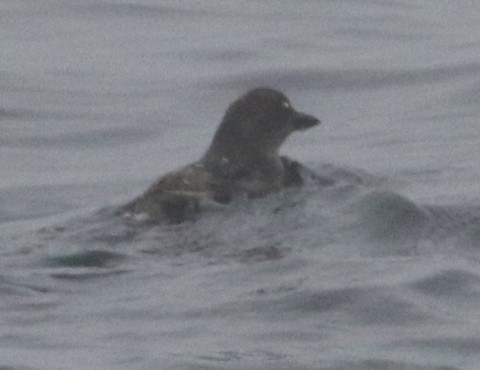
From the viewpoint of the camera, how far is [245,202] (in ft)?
53.2

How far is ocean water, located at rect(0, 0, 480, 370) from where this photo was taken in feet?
42.7

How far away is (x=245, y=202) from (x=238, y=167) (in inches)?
37.1

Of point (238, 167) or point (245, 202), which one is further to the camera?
point (238, 167)

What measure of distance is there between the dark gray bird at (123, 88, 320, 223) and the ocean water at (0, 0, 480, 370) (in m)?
0.19

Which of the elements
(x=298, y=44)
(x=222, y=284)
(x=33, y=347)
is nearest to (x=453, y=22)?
(x=298, y=44)

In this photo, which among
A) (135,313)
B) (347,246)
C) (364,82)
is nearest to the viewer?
(135,313)

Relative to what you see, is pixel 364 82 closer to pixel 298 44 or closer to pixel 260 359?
pixel 298 44

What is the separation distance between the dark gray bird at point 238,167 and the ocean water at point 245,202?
0.19m

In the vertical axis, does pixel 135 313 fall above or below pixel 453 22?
below

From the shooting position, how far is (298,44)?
26422 mm

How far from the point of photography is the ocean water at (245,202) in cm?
1302

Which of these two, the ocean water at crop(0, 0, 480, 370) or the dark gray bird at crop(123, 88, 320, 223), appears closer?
the ocean water at crop(0, 0, 480, 370)

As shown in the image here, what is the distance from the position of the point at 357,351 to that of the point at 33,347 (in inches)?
69.2

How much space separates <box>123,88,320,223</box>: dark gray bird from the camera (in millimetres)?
15695
